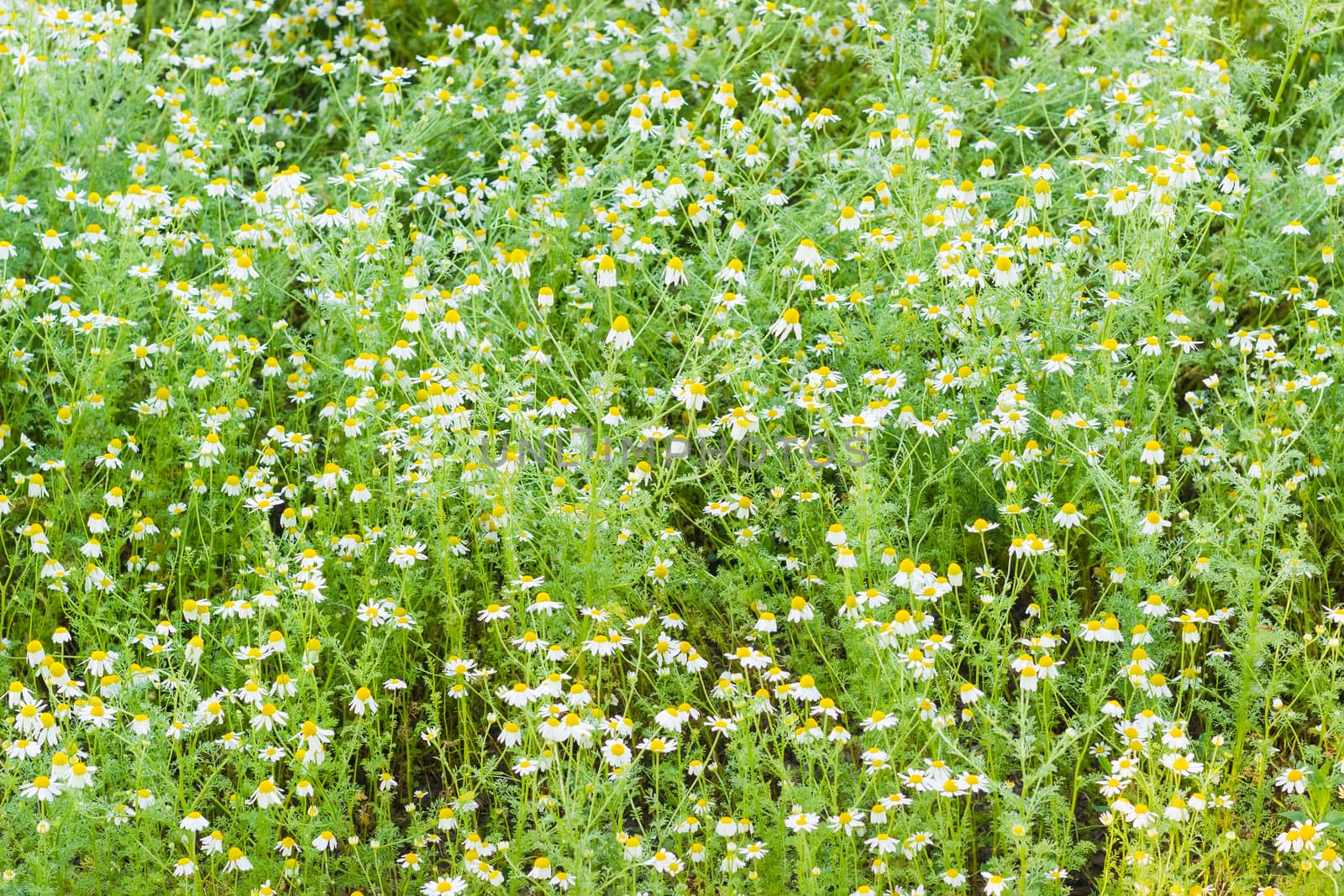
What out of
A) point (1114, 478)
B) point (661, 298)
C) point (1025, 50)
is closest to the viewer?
point (1114, 478)

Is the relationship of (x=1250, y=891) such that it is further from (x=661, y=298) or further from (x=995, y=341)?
(x=661, y=298)

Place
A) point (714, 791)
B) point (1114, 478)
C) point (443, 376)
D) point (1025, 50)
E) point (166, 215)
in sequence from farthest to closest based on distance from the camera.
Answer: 1. point (1025, 50)
2. point (166, 215)
3. point (443, 376)
4. point (1114, 478)
5. point (714, 791)

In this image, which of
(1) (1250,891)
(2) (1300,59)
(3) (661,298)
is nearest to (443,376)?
(3) (661,298)

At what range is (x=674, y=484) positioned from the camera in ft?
13.1

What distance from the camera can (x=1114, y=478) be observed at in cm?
387

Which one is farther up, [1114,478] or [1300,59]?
[1300,59]

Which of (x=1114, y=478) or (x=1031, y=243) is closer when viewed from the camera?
(x=1114, y=478)

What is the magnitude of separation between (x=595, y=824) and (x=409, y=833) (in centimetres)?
41

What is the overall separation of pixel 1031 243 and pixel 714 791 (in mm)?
1793

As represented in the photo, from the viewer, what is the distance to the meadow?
326 centimetres

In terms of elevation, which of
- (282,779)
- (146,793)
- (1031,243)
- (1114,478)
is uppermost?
(1031,243)

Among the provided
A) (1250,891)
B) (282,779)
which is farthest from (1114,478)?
(282,779)

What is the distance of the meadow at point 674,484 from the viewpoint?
3.26 metres

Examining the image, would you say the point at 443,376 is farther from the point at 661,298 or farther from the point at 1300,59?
the point at 1300,59
